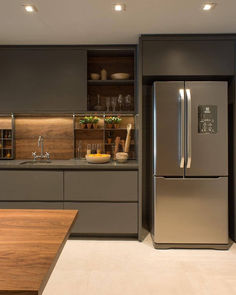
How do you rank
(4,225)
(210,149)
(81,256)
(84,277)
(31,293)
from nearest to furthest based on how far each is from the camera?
1. (31,293)
2. (4,225)
3. (84,277)
4. (81,256)
5. (210,149)

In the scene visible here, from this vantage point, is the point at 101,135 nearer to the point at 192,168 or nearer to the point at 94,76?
the point at 94,76

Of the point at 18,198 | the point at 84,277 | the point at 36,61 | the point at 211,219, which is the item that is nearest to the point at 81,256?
the point at 84,277

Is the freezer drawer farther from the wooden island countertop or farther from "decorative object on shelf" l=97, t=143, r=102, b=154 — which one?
the wooden island countertop

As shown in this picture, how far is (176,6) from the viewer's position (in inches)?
89.9

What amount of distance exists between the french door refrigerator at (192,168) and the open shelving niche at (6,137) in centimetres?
204

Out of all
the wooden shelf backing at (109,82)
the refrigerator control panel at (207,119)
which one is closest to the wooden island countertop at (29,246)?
the refrigerator control panel at (207,119)

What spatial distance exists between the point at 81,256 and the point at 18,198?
39.4 inches

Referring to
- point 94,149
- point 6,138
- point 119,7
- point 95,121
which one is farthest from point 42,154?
point 119,7

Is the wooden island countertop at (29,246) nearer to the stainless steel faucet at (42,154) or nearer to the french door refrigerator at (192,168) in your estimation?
the french door refrigerator at (192,168)

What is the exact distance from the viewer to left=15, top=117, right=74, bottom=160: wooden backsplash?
3.58 m

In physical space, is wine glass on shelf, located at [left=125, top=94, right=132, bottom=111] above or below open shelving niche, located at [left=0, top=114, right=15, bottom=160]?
above

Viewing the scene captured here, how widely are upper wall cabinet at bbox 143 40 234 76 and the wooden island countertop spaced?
217 centimetres

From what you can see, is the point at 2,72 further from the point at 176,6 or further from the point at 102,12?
the point at 176,6

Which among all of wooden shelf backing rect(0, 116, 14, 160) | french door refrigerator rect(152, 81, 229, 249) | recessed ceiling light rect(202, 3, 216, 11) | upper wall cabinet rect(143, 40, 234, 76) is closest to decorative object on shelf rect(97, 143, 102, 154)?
french door refrigerator rect(152, 81, 229, 249)
